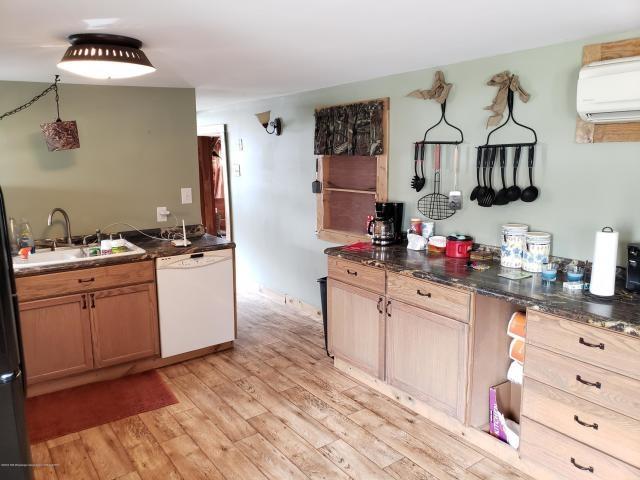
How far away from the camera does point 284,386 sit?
3285mm

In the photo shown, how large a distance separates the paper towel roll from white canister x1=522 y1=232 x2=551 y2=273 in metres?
0.43

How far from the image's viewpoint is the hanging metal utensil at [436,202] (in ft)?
10.7

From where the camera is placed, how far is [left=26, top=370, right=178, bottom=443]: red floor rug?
2828 mm

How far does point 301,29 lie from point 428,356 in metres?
1.81

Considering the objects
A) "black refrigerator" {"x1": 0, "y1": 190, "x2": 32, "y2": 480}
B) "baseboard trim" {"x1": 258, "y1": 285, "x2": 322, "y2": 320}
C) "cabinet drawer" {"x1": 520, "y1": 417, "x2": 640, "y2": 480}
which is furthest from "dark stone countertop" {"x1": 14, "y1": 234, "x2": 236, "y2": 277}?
"cabinet drawer" {"x1": 520, "y1": 417, "x2": 640, "y2": 480}

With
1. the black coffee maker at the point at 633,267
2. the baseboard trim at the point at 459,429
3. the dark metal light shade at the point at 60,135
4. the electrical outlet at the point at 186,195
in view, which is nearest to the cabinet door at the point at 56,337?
the dark metal light shade at the point at 60,135

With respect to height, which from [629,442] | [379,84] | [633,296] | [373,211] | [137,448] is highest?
[379,84]

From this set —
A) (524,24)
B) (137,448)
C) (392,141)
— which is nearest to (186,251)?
(137,448)

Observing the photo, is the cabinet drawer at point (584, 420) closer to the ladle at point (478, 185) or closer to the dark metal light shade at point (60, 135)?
the ladle at point (478, 185)

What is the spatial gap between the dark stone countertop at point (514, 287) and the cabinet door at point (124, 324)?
131 centimetres

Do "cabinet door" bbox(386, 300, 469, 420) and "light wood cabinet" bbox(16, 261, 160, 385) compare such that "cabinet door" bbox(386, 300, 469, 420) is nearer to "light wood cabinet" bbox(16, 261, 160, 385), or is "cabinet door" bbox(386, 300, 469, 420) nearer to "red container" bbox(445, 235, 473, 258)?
"red container" bbox(445, 235, 473, 258)

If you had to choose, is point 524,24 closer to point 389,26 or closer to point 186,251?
point 389,26

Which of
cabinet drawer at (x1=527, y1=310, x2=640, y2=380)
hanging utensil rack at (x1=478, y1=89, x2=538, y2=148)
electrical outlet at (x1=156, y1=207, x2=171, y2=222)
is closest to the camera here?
cabinet drawer at (x1=527, y1=310, x2=640, y2=380)

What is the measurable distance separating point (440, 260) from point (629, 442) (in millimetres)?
1340
